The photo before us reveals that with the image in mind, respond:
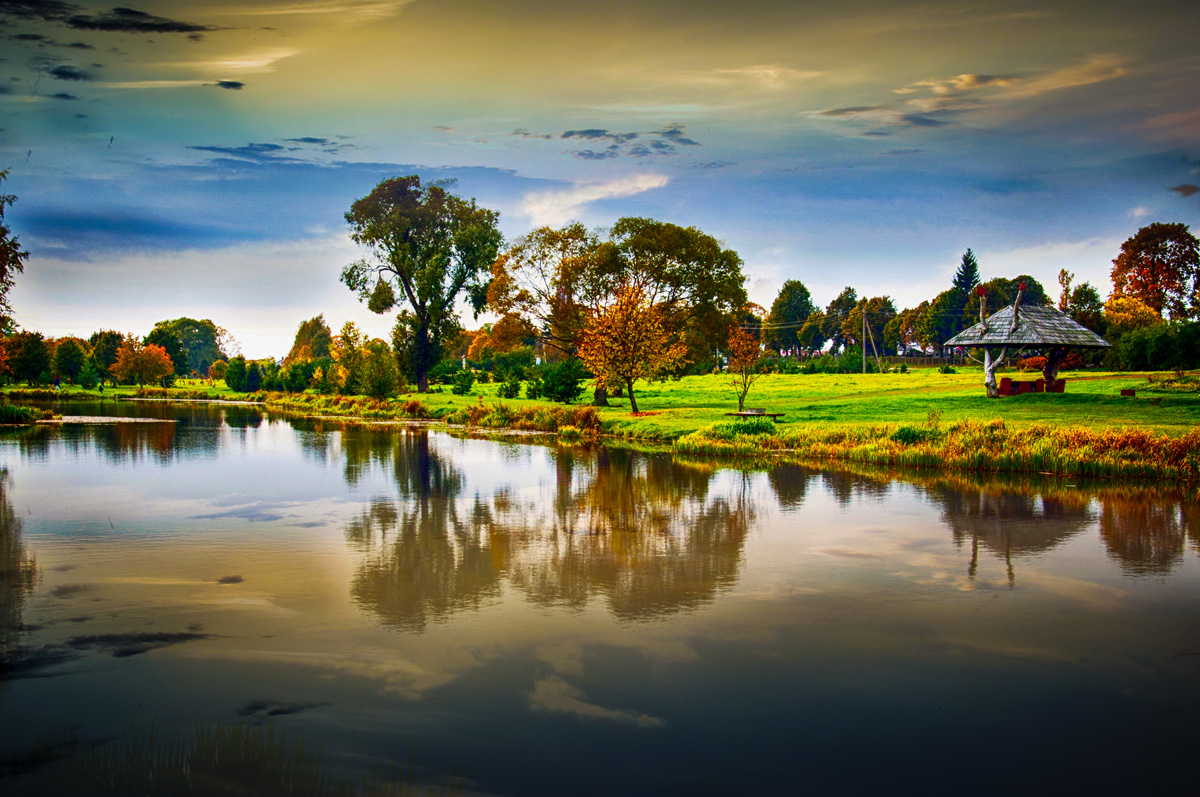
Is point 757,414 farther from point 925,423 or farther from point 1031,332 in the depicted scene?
point 1031,332

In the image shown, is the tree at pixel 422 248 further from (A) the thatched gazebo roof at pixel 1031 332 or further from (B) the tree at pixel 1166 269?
(B) the tree at pixel 1166 269

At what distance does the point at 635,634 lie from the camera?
8.69 metres

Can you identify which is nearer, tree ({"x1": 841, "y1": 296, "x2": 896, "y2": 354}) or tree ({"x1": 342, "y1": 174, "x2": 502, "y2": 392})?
tree ({"x1": 342, "y1": 174, "x2": 502, "y2": 392})

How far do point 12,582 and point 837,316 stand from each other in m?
126

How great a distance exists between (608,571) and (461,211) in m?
54.1

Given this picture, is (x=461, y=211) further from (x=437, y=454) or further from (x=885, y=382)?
(x=437, y=454)


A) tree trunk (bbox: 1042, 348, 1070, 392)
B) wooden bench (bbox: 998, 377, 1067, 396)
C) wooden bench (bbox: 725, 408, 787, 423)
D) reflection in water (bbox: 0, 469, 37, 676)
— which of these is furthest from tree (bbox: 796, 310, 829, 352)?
reflection in water (bbox: 0, 469, 37, 676)

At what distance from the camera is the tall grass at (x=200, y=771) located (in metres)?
5.65

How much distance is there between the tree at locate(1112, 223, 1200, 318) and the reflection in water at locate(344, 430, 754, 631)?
64.1m

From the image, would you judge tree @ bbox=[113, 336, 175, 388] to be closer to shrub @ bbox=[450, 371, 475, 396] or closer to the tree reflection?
shrub @ bbox=[450, 371, 475, 396]

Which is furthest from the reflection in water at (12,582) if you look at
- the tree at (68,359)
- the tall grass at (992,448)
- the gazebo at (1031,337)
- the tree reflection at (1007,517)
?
the tree at (68,359)

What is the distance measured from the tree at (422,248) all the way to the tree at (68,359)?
42.0m

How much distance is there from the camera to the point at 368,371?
170 feet

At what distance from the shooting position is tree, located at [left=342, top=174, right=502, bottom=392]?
60125 millimetres
